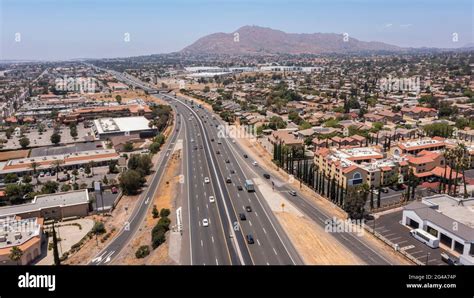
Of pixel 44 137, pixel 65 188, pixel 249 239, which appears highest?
pixel 44 137

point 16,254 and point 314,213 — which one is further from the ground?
point 16,254

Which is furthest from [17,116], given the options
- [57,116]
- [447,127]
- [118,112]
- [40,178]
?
[447,127]

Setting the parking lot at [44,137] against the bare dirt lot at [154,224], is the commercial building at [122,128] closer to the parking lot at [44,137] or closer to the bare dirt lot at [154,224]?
the parking lot at [44,137]

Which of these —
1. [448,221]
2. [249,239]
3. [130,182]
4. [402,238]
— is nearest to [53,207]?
[130,182]

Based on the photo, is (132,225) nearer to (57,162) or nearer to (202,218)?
(202,218)

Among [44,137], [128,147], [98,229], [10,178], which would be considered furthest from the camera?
[44,137]

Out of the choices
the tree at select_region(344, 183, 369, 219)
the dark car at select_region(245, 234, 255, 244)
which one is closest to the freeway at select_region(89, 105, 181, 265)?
the dark car at select_region(245, 234, 255, 244)
